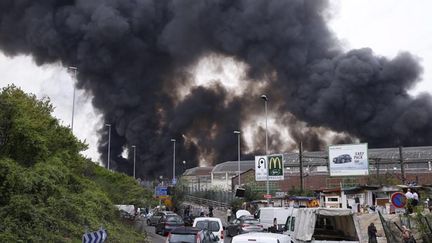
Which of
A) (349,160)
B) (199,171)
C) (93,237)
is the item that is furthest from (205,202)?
(93,237)

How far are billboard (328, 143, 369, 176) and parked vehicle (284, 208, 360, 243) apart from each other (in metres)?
23.2

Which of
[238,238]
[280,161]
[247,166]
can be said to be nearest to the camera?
[238,238]

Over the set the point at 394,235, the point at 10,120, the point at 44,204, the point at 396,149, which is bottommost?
the point at 394,235

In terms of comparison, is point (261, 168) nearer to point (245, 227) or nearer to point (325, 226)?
point (245, 227)

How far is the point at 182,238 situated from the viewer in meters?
14.0

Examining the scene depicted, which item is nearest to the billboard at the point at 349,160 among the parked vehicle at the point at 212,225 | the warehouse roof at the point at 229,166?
the parked vehicle at the point at 212,225

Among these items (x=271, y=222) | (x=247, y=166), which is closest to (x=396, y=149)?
(x=247, y=166)

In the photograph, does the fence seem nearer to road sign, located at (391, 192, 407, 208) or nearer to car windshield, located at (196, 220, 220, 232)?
car windshield, located at (196, 220, 220, 232)

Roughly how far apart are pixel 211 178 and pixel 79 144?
75343 millimetres

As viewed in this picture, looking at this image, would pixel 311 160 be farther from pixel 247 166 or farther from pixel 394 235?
pixel 394 235

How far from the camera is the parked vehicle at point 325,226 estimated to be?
582 inches

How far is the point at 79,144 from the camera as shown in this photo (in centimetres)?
2195

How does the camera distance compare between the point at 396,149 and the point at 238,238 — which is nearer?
the point at 238,238

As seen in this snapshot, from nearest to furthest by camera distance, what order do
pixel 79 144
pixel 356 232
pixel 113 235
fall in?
1. pixel 356 232
2. pixel 113 235
3. pixel 79 144
